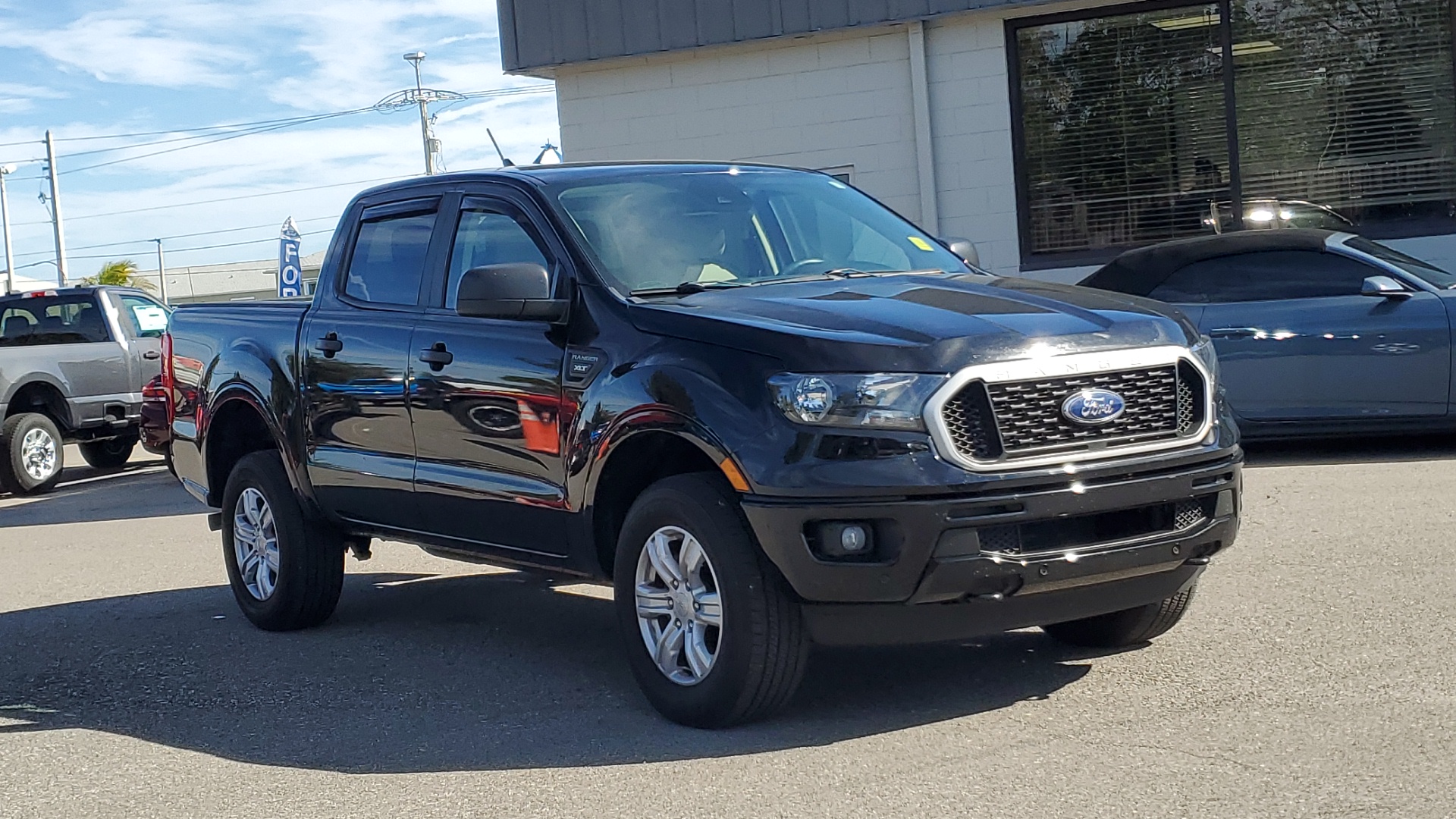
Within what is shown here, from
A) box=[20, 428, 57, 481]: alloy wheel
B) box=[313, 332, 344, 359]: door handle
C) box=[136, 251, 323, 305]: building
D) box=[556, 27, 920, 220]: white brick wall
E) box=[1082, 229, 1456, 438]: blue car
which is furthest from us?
box=[136, 251, 323, 305]: building

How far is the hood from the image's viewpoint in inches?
193

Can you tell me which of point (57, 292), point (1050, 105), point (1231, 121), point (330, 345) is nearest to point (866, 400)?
point (330, 345)

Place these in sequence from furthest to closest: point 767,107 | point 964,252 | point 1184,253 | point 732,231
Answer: point 767,107, point 1184,253, point 964,252, point 732,231

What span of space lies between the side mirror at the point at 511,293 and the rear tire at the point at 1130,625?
205 centimetres

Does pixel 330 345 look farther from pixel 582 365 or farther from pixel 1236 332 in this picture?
pixel 1236 332

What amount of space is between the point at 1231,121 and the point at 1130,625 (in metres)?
9.90

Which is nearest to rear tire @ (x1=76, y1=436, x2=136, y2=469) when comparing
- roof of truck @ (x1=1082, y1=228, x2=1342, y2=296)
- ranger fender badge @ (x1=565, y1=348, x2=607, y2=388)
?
roof of truck @ (x1=1082, y1=228, x2=1342, y2=296)

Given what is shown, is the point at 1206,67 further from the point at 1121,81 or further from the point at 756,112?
the point at 756,112

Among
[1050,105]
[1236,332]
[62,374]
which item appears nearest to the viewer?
[1236,332]

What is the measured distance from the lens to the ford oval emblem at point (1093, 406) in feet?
16.3

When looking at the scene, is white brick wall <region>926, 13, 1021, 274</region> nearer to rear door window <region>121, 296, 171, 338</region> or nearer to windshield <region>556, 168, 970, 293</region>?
rear door window <region>121, 296, 171, 338</region>

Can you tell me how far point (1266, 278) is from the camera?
36.0 ft

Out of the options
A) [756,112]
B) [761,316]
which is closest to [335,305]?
[761,316]

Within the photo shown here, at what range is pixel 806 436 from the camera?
4.88m
